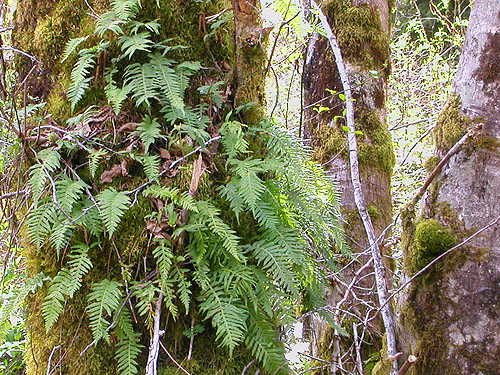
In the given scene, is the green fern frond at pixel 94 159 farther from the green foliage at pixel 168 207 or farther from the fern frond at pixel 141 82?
the fern frond at pixel 141 82

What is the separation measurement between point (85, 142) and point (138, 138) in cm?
25

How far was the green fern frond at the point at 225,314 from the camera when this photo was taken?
2.00 metres

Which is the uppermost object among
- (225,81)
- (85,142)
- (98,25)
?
(98,25)

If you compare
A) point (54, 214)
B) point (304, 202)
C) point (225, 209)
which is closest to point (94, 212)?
point (54, 214)

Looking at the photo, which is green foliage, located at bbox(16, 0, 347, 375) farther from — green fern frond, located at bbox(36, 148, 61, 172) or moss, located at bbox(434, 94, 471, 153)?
moss, located at bbox(434, 94, 471, 153)

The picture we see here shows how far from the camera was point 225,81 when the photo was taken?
2.52 m

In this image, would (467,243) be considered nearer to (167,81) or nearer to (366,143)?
(167,81)

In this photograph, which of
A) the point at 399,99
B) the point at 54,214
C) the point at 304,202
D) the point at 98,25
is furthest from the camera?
the point at 399,99

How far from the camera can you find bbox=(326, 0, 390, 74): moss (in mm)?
4738

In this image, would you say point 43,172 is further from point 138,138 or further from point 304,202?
point 304,202

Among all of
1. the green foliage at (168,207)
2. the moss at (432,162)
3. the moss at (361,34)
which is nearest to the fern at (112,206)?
the green foliage at (168,207)

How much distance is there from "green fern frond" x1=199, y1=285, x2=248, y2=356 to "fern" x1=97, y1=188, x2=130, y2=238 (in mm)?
494

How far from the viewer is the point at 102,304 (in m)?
2.01

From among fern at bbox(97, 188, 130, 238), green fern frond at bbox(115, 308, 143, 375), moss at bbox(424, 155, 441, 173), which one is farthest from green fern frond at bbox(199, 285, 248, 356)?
moss at bbox(424, 155, 441, 173)
